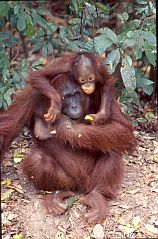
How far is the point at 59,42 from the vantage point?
211 inches

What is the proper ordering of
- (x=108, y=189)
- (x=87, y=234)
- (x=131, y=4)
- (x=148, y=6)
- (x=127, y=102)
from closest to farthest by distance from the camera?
(x=87, y=234), (x=108, y=189), (x=148, y=6), (x=127, y=102), (x=131, y=4)

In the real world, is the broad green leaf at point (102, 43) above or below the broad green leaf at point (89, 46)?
above

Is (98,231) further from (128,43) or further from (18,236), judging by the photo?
(128,43)

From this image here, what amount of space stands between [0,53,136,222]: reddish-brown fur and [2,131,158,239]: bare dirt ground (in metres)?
0.08

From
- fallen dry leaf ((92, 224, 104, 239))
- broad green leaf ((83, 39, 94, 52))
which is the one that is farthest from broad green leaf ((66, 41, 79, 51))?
fallen dry leaf ((92, 224, 104, 239))

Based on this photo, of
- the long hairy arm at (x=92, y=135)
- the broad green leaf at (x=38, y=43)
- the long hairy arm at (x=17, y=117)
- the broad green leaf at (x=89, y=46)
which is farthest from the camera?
the broad green leaf at (x=38, y=43)

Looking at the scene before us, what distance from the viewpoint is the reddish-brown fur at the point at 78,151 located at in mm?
3865

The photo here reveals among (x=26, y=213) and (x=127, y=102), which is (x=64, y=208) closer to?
(x=26, y=213)

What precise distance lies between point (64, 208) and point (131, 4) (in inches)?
87.8

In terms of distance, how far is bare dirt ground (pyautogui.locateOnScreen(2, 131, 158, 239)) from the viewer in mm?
3785

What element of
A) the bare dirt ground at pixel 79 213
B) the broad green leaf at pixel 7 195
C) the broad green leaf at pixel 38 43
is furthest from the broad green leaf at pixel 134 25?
the broad green leaf at pixel 7 195

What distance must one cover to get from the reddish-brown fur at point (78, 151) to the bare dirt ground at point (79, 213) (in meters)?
0.08

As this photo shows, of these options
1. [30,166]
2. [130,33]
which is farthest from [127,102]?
[30,166]

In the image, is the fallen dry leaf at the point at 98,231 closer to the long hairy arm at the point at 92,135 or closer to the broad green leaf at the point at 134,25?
the long hairy arm at the point at 92,135
